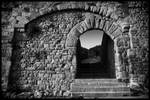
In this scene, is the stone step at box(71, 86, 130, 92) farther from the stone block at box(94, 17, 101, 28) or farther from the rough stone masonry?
the stone block at box(94, 17, 101, 28)

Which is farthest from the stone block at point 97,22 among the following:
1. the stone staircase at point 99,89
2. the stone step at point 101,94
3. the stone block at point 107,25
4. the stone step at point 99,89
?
the stone step at point 101,94

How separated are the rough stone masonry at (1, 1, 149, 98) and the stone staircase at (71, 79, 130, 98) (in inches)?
10.5

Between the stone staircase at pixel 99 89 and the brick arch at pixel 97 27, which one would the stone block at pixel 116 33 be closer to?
the brick arch at pixel 97 27

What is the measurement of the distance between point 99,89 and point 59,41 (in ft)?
8.24

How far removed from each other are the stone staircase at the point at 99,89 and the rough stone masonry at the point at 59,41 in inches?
10.5

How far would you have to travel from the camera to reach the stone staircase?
148 inches

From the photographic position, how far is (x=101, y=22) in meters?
4.57

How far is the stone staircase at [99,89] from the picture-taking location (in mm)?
3750

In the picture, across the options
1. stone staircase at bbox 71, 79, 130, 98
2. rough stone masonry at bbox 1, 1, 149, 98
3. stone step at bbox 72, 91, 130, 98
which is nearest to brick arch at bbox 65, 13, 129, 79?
rough stone masonry at bbox 1, 1, 149, 98

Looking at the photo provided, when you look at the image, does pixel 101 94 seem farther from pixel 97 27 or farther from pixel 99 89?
pixel 97 27

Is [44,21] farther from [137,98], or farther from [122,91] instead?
[137,98]

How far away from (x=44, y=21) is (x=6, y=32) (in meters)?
1.71

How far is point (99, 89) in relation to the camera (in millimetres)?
3881

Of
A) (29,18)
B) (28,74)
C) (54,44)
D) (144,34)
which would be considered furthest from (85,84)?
(29,18)
